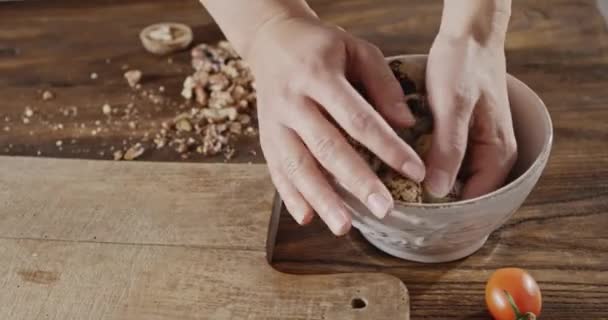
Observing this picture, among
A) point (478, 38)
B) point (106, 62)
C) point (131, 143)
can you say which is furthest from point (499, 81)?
point (106, 62)

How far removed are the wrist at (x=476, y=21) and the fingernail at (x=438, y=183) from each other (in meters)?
0.15

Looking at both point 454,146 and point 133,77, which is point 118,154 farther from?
point 454,146

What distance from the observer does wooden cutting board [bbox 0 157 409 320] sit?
73cm

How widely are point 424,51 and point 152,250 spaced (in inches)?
20.5

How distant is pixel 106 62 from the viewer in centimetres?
112

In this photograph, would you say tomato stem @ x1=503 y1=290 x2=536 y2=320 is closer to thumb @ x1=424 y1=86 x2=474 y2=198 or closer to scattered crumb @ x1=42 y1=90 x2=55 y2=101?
thumb @ x1=424 y1=86 x2=474 y2=198

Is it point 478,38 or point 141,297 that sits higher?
point 478,38

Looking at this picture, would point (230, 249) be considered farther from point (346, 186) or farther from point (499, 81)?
point (499, 81)

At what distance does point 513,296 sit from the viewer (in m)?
0.70

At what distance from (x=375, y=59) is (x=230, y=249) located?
0.84 ft

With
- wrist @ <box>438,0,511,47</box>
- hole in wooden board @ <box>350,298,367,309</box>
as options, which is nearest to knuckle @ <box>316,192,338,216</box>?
hole in wooden board @ <box>350,298,367,309</box>

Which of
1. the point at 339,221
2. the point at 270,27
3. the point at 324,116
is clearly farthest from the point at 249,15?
the point at 339,221

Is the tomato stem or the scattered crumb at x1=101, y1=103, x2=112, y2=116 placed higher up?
the tomato stem

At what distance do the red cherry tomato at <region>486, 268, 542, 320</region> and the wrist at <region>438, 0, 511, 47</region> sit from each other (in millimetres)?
243
